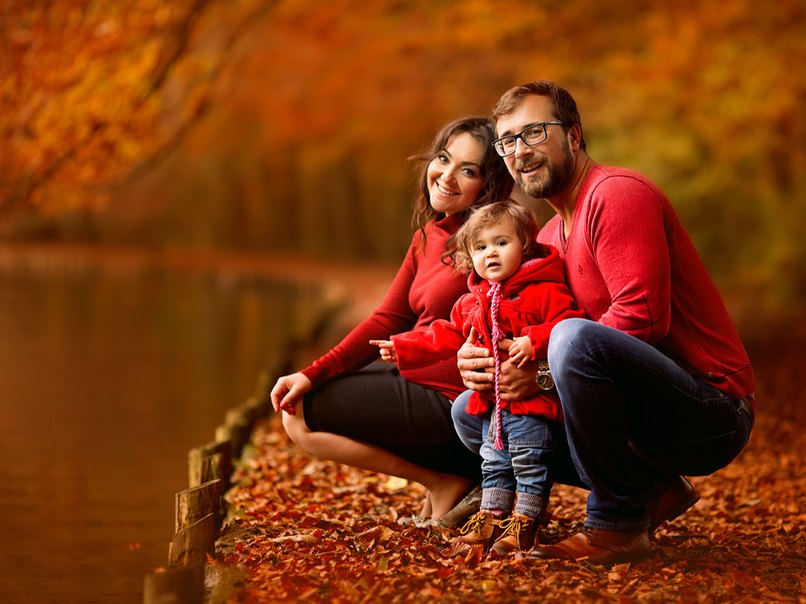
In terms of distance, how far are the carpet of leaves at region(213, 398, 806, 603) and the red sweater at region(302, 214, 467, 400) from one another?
0.59 metres

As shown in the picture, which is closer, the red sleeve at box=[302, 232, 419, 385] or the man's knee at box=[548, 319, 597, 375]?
the man's knee at box=[548, 319, 597, 375]

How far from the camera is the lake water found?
586 centimetres

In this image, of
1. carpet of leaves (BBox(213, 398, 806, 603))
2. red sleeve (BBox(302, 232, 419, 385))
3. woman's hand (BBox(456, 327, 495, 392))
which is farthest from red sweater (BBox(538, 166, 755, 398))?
red sleeve (BBox(302, 232, 419, 385))

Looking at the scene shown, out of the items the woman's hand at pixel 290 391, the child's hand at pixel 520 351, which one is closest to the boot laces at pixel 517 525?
the child's hand at pixel 520 351

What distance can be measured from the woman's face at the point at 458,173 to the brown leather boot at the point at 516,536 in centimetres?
125

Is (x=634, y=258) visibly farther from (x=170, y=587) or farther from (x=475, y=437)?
(x=170, y=587)

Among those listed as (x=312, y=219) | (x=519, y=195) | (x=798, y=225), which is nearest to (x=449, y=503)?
(x=519, y=195)

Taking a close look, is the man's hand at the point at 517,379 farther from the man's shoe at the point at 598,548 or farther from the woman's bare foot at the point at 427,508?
the woman's bare foot at the point at 427,508

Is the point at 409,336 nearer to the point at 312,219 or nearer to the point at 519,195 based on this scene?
the point at 519,195

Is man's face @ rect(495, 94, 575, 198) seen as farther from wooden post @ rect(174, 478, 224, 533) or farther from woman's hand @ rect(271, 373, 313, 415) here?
wooden post @ rect(174, 478, 224, 533)

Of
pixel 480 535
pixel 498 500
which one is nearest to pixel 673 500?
pixel 498 500

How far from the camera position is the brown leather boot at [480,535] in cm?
417

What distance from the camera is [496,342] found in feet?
13.6

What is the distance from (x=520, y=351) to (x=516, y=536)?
2.07 feet
